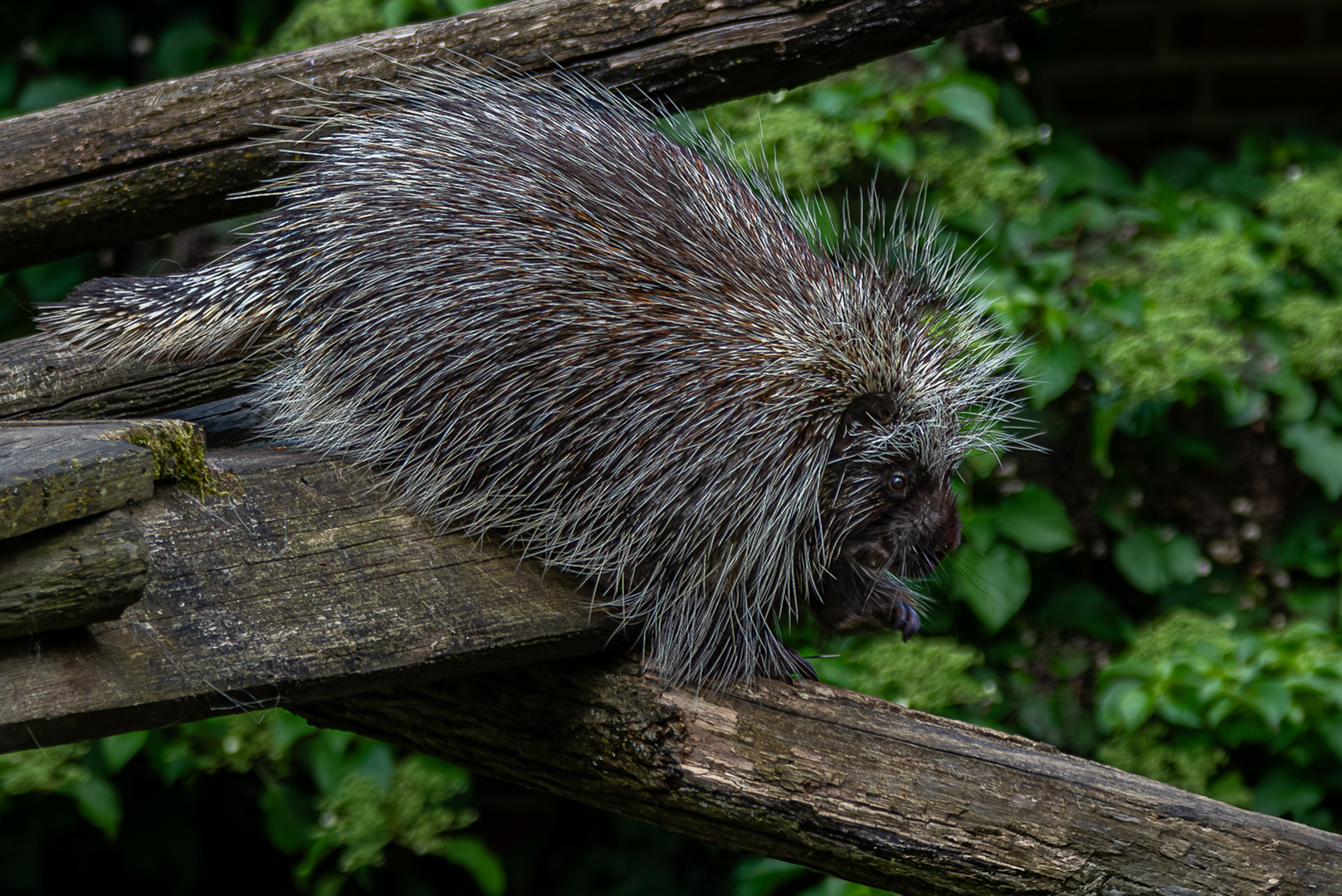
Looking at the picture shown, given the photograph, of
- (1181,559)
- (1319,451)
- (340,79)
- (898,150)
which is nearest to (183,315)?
(340,79)

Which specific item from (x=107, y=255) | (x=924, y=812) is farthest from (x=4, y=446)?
(x=107, y=255)

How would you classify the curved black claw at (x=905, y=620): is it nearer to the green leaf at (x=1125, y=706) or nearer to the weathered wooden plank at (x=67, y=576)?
the green leaf at (x=1125, y=706)

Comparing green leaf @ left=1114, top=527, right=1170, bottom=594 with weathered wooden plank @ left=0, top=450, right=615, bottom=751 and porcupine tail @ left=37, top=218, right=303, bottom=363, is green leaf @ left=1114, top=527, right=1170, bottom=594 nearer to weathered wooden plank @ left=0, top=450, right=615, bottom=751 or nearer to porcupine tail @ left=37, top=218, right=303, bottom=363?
weathered wooden plank @ left=0, top=450, right=615, bottom=751

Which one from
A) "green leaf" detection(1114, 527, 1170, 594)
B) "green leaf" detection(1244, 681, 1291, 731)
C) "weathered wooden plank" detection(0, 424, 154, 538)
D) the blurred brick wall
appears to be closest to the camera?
"weathered wooden plank" detection(0, 424, 154, 538)

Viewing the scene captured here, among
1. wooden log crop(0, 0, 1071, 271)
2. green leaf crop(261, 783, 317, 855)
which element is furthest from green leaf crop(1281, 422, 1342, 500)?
green leaf crop(261, 783, 317, 855)

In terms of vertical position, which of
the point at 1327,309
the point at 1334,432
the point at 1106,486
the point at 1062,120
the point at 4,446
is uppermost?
the point at 1062,120

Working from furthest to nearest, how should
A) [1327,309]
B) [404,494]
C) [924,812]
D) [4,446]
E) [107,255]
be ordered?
[107,255] → [1327,309] → [404,494] → [924,812] → [4,446]

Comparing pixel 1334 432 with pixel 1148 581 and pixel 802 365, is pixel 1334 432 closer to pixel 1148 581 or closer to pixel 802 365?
pixel 1148 581

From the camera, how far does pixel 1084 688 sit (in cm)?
243

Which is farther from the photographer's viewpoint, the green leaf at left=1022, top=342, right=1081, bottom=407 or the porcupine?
the green leaf at left=1022, top=342, right=1081, bottom=407

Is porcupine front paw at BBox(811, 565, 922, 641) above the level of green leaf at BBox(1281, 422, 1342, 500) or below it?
below

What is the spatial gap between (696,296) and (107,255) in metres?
1.77

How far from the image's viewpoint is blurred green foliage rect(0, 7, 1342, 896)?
83.4 inches

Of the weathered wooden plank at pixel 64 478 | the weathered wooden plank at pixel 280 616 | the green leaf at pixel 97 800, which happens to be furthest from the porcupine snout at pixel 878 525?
the green leaf at pixel 97 800
